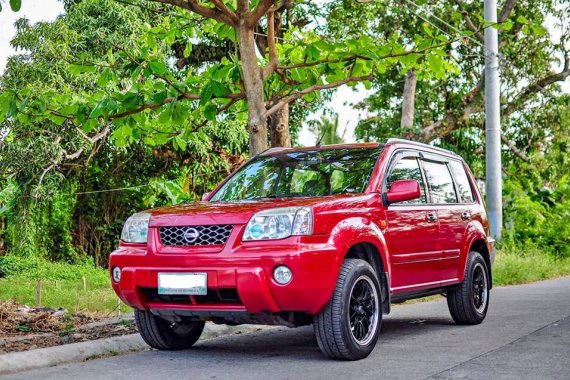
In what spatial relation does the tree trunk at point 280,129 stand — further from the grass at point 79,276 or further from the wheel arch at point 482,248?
the wheel arch at point 482,248

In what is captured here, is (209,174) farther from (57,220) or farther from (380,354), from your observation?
(380,354)

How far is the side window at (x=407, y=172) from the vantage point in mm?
8020

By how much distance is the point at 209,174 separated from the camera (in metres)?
21.8

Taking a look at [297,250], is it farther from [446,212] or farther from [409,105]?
[409,105]

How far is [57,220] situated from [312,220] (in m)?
15.9

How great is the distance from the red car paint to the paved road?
464 millimetres

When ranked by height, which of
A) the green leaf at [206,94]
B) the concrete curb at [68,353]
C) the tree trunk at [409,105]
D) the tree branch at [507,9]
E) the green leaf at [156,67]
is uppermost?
the tree branch at [507,9]

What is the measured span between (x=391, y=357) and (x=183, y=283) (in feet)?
5.81

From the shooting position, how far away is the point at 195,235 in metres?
6.79

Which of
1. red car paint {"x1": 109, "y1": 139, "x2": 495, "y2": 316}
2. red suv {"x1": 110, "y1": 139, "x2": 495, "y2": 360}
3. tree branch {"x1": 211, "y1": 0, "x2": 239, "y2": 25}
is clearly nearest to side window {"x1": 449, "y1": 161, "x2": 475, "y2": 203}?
red suv {"x1": 110, "y1": 139, "x2": 495, "y2": 360}

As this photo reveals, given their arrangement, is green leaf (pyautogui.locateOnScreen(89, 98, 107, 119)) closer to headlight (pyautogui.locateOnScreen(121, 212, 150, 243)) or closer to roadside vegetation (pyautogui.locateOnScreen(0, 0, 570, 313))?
roadside vegetation (pyautogui.locateOnScreen(0, 0, 570, 313))

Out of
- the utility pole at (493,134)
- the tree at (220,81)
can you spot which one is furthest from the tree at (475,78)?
the tree at (220,81)

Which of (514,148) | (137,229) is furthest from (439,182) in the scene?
(514,148)

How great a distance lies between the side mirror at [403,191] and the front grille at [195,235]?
60.2 inches
